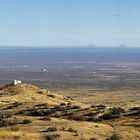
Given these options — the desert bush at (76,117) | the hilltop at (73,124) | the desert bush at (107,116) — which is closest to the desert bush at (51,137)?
the hilltop at (73,124)

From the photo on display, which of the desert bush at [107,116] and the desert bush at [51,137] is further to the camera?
the desert bush at [107,116]

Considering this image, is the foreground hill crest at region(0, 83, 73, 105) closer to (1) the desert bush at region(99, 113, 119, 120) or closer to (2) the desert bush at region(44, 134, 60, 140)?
(1) the desert bush at region(99, 113, 119, 120)

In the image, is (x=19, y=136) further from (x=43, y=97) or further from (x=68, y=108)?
(x=43, y=97)

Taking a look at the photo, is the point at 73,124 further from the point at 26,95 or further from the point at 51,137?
the point at 26,95

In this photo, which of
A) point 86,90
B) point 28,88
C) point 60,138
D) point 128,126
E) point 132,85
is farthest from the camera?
point 132,85

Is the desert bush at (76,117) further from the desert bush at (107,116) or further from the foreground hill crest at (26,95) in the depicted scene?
the foreground hill crest at (26,95)

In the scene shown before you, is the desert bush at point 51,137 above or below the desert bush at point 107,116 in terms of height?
above

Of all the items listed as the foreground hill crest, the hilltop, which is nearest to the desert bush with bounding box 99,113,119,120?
the hilltop

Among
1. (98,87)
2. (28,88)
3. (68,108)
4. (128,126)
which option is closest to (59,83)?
(98,87)

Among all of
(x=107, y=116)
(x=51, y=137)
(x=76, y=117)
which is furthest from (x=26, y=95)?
(x=51, y=137)

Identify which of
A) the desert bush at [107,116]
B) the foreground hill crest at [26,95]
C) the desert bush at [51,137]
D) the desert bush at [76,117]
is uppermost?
the desert bush at [51,137]

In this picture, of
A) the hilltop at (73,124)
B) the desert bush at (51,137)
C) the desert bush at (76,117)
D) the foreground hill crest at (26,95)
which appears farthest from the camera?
the foreground hill crest at (26,95)
